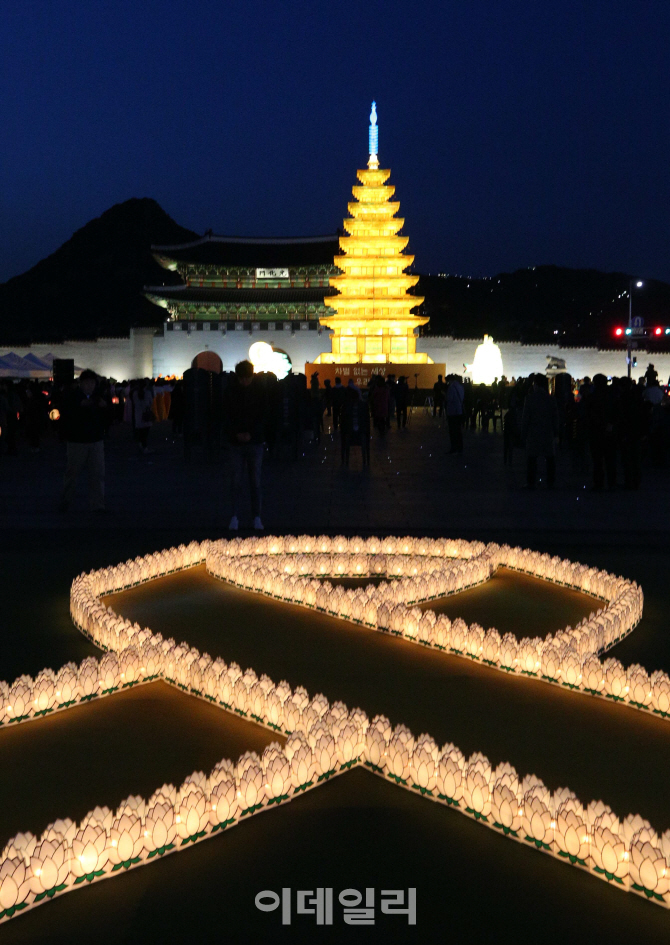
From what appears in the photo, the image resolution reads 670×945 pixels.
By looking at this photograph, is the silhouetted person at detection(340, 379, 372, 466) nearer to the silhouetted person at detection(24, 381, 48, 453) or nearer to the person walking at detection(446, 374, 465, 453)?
the person walking at detection(446, 374, 465, 453)

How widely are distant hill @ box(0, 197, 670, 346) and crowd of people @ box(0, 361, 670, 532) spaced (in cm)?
8325

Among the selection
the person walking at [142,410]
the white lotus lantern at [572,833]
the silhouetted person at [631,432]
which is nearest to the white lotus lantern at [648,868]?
the white lotus lantern at [572,833]

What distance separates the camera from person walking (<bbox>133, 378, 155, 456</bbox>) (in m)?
19.7

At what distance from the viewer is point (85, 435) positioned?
40.8 feet

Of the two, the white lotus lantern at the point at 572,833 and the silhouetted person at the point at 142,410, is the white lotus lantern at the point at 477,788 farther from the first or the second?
the silhouetted person at the point at 142,410

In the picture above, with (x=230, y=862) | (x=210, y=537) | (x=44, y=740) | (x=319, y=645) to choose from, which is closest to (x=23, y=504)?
(x=210, y=537)

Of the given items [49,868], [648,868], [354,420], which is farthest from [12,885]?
[354,420]

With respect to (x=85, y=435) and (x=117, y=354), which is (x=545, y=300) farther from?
(x=85, y=435)

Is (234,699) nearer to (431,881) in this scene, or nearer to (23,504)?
(431,881)

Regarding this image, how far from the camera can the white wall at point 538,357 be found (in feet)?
185

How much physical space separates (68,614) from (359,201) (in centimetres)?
4915

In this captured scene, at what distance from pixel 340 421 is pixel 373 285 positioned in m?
37.2

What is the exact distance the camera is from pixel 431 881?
342 centimetres

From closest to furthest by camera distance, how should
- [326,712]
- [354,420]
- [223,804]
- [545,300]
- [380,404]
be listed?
[223,804] < [326,712] < [354,420] < [380,404] < [545,300]
